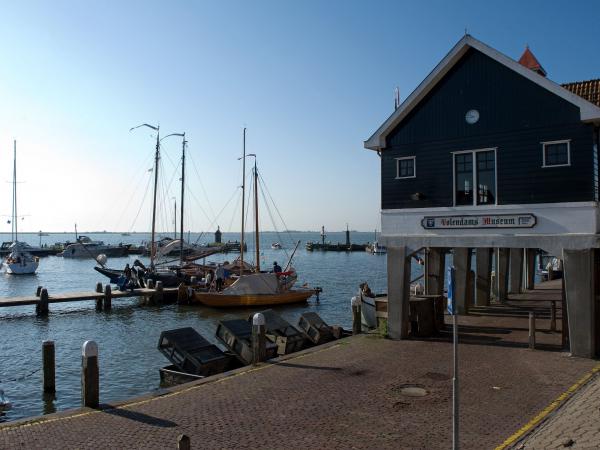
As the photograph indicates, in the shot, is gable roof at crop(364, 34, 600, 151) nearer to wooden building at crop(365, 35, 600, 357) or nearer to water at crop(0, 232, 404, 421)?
wooden building at crop(365, 35, 600, 357)

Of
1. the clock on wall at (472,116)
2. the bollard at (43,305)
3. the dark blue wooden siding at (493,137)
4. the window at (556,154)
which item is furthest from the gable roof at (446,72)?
the bollard at (43,305)

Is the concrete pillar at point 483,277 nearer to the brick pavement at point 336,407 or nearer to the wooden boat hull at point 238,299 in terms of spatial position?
the brick pavement at point 336,407

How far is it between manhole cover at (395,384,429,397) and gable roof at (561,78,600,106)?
425 inches

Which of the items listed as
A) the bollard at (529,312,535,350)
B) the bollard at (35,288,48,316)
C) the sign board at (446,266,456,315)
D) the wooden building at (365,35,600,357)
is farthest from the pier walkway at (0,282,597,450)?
the bollard at (35,288,48,316)

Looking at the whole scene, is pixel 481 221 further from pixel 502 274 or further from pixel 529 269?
pixel 529 269

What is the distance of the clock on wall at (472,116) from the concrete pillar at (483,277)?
11.9 m

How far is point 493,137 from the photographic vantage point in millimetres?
17203

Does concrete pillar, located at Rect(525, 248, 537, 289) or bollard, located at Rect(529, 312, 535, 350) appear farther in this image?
concrete pillar, located at Rect(525, 248, 537, 289)

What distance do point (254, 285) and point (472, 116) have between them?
2645cm

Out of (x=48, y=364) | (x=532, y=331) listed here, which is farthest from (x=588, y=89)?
(x=48, y=364)

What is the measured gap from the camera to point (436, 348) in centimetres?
1717

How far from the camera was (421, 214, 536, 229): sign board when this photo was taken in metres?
16.6

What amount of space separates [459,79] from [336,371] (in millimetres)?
10393

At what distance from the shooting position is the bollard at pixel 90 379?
39.4 ft
